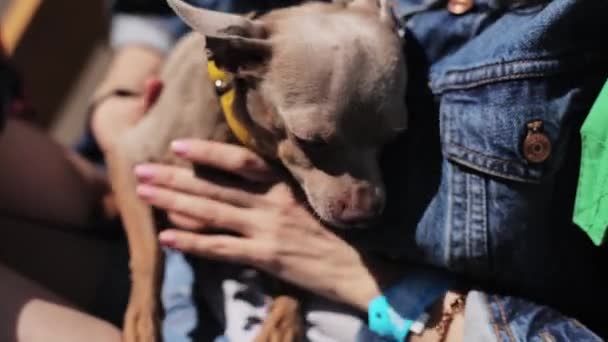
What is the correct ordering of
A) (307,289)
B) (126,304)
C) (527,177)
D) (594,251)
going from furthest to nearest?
(126,304), (307,289), (594,251), (527,177)

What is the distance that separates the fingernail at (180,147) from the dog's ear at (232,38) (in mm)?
196

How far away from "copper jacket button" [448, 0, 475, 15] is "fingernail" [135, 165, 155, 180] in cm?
57

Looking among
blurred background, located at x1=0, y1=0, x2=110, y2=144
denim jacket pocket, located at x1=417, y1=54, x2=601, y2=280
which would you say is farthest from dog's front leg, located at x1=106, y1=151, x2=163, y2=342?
blurred background, located at x1=0, y1=0, x2=110, y2=144

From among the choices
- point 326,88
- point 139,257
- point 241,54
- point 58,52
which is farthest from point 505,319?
point 58,52

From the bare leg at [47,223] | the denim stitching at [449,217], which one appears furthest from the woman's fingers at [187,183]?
the denim stitching at [449,217]

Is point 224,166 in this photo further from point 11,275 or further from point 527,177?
point 527,177

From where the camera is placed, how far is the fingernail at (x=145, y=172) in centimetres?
150

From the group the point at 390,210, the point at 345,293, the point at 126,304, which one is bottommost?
the point at 126,304

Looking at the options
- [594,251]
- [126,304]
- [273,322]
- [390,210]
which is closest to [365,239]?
[390,210]

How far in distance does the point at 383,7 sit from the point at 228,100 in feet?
0.92

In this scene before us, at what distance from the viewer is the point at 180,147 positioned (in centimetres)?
145

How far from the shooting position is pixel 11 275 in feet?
4.68

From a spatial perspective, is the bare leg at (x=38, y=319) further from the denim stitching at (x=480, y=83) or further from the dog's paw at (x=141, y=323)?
the denim stitching at (x=480, y=83)

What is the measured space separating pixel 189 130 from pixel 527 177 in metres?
0.58
